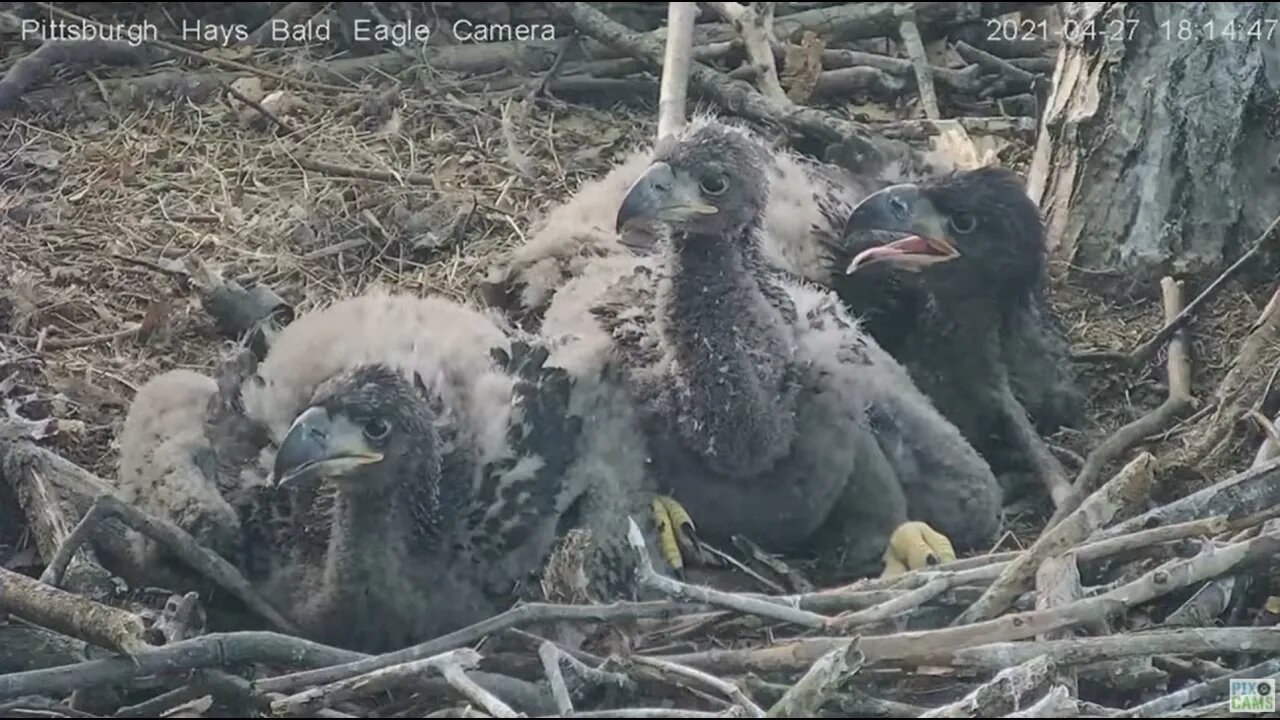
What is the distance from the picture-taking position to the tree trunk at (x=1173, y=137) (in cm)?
600

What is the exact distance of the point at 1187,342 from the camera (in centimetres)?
562

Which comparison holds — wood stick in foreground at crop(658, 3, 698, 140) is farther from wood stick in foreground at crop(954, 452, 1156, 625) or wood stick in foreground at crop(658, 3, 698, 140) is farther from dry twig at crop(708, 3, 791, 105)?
wood stick in foreground at crop(954, 452, 1156, 625)

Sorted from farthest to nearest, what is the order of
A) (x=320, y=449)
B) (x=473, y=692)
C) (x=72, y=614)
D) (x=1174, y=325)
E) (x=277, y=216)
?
1. (x=277, y=216)
2. (x=1174, y=325)
3. (x=320, y=449)
4. (x=72, y=614)
5. (x=473, y=692)

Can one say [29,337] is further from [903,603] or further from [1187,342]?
[1187,342]

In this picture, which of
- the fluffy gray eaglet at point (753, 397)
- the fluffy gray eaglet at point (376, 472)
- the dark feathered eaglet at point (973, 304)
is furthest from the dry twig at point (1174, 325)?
the fluffy gray eaglet at point (376, 472)

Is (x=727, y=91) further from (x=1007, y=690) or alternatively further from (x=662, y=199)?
(x=1007, y=690)

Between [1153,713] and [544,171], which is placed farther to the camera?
[544,171]

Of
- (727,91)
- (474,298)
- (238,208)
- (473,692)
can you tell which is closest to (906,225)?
(474,298)

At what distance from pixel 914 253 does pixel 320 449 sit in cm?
185

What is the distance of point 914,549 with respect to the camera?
4.84 meters

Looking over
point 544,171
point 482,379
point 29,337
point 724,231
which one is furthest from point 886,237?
point 29,337

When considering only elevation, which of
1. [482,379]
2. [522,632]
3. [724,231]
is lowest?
[522,632]

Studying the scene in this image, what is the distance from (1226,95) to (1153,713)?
9.20 ft

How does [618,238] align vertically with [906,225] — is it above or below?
below
